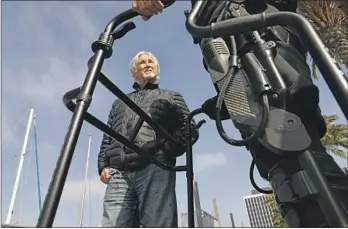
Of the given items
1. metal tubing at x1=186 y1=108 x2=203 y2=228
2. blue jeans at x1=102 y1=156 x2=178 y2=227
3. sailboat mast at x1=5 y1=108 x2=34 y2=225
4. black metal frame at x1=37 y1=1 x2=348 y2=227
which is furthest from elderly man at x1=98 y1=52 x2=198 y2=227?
sailboat mast at x1=5 y1=108 x2=34 y2=225

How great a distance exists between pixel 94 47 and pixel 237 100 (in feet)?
1.62

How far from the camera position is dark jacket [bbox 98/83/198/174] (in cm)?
193

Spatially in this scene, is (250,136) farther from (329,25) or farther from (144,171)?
(329,25)

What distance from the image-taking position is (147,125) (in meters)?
2.06

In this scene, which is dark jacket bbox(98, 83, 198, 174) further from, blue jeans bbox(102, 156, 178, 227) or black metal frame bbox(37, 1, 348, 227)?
black metal frame bbox(37, 1, 348, 227)

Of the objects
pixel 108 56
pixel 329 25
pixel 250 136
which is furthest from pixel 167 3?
pixel 329 25

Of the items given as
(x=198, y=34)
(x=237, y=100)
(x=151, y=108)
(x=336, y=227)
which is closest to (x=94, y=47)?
(x=198, y=34)

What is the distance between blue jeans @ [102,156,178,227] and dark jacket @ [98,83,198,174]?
0.07 metres

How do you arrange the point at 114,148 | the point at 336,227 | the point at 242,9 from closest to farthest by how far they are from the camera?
the point at 336,227
the point at 242,9
the point at 114,148

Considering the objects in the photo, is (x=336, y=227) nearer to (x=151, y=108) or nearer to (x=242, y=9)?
(x=242, y=9)

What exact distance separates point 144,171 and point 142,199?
152 millimetres

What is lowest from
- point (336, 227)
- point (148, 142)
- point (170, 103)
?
point (336, 227)

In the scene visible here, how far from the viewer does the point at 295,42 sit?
1346 mm

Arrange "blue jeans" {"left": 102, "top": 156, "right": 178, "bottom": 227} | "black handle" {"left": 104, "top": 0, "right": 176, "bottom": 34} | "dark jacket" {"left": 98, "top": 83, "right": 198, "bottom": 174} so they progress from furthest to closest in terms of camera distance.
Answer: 1. "dark jacket" {"left": 98, "top": 83, "right": 198, "bottom": 174}
2. "blue jeans" {"left": 102, "top": 156, "right": 178, "bottom": 227}
3. "black handle" {"left": 104, "top": 0, "right": 176, "bottom": 34}
